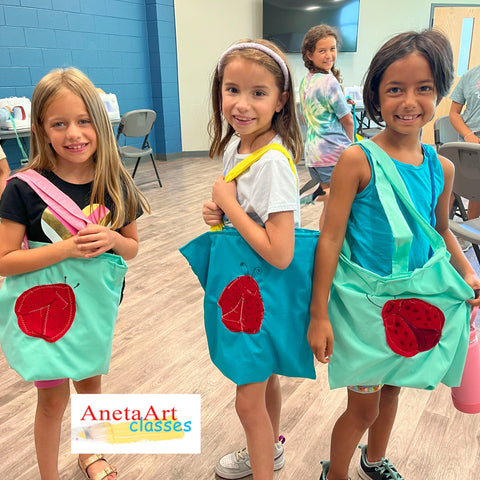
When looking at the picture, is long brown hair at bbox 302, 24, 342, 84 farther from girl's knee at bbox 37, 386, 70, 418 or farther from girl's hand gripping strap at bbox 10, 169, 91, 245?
girl's knee at bbox 37, 386, 70, 418

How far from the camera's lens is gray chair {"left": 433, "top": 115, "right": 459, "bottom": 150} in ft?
10.0

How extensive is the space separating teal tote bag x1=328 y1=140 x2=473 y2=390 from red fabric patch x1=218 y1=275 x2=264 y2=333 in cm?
17

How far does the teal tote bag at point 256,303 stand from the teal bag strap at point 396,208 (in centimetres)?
17

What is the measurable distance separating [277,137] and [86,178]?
47 centimetres

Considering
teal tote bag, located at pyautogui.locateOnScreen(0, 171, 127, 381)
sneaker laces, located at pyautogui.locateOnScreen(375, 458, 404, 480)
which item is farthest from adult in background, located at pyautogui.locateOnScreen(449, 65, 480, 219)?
teal tote bag, located at pyautogui.locateOnScreen(0, 171, 127, 381)

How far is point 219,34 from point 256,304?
6.74m

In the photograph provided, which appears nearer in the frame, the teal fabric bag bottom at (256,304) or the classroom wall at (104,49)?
the teal fabric bag bottom at (256,304)

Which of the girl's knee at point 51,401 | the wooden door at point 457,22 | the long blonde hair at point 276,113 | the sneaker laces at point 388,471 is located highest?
the wooden door at point 457,22

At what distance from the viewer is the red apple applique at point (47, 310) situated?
1016 mm

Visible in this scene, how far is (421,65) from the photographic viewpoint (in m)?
0.91

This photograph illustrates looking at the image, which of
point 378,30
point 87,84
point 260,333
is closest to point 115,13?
point 378,30

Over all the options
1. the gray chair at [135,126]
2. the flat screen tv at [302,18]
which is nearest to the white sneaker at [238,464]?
the gray chair at [135,126]

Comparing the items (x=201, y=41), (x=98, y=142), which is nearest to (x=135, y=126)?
(x=201, y=41)

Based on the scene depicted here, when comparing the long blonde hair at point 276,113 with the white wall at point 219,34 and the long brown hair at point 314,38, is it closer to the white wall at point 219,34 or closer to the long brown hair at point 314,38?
the long brown hair at point 314,38
